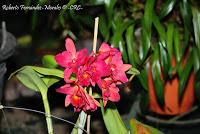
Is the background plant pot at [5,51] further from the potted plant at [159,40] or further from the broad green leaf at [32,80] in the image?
the broad green leaf at [32,80]

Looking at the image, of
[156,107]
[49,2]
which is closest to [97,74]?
[49,2]

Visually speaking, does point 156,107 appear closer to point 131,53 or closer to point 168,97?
point 168,97

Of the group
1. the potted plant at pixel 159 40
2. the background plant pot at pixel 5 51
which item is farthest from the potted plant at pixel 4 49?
the potted plant at pixel 159 40

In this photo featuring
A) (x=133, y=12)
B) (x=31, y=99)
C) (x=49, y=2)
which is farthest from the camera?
(x=31, y=99)

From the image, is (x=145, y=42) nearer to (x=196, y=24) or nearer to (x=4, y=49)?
(x=196, y=24)

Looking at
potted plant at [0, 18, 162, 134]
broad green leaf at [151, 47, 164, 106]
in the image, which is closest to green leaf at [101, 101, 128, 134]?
potted plant at [0, 18, 162, 134]
